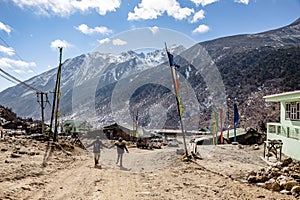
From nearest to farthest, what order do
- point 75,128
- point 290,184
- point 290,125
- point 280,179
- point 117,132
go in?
point 290,184 < point 280,179 < point 290,125 < point 75,128 < point 117,132

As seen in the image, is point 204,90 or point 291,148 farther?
point 204,90

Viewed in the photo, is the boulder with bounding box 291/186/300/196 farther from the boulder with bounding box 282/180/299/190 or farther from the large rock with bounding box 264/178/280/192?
the large rock with bounding box 264/178/280/192

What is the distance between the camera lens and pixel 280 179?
9.97 metres

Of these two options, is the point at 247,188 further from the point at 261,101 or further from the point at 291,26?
the point at 291,26

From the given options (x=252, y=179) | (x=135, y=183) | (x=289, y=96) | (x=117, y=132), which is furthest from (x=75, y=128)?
(x=252, y=179)

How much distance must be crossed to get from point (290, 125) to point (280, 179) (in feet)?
31.8

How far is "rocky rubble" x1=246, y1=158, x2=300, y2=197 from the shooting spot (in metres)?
9.31

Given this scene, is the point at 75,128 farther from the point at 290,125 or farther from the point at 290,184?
the point at 290,184

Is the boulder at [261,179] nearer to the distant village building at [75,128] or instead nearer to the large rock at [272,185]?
the large rock at [272,185]

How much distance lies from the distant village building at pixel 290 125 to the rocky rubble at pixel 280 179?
19.6ft

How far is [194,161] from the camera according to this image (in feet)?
52.1

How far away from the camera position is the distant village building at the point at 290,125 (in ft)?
55.6

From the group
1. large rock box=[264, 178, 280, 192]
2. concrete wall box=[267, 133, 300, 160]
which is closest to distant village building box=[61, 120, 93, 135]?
concrete wall box=[267, 133, 300, 160]

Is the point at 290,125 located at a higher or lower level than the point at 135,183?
higher
